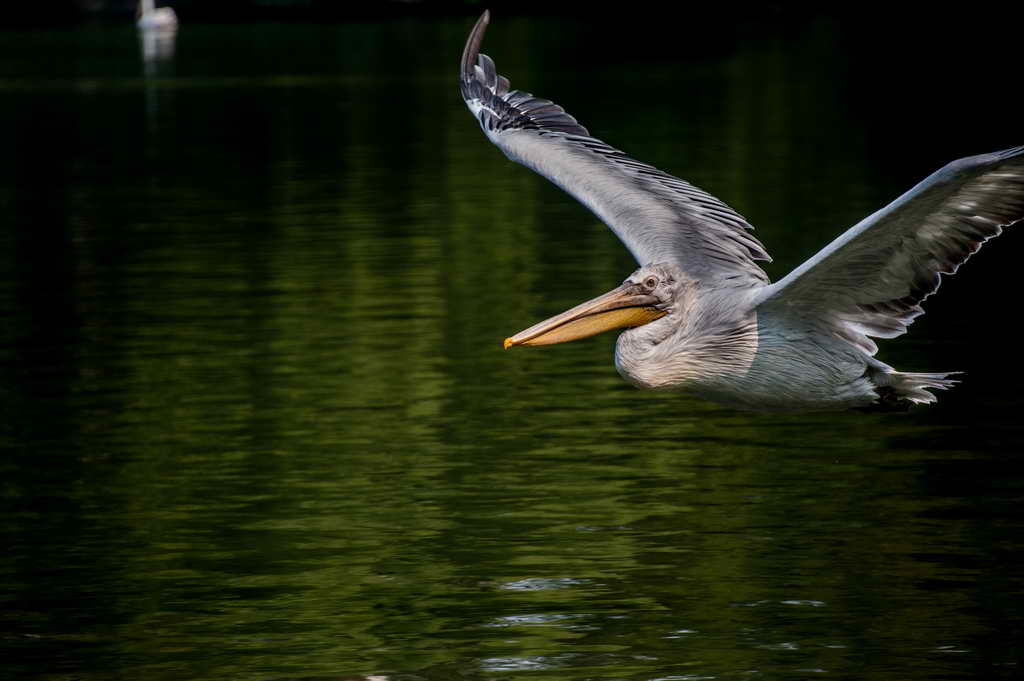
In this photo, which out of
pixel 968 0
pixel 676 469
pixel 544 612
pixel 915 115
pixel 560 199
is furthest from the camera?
pixel 968 0

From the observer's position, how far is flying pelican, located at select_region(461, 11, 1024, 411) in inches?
376

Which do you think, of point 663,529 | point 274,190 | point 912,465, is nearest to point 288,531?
point 663,529

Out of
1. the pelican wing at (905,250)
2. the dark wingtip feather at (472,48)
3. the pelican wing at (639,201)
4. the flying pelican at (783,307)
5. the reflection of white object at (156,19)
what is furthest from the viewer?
the reflection of white object at (156,19)

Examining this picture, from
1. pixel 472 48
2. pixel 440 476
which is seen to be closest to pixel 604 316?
pixel 472 48

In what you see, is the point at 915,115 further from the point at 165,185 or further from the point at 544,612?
the point at 544,612

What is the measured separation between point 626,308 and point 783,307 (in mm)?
751

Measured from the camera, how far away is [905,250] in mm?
9852

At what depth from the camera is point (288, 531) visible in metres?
14.1

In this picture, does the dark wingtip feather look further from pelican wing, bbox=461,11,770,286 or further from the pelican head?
the pelican head

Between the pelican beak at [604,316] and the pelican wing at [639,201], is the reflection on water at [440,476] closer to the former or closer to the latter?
the pelican beak at [604,316]

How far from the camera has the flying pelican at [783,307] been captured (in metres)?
9.56

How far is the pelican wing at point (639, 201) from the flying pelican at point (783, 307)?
0.02 meters

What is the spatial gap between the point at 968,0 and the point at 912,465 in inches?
3757

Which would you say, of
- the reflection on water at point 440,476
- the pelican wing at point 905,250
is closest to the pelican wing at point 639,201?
the pelican wing at point 905,250
